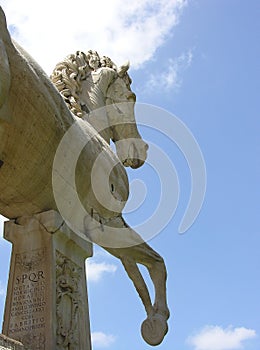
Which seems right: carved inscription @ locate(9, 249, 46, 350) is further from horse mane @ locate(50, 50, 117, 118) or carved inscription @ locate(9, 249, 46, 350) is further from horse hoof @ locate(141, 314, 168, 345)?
horse mane @ locate(50, 50, 117, 118)

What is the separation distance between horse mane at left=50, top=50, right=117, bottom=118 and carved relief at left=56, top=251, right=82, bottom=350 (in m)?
1.87

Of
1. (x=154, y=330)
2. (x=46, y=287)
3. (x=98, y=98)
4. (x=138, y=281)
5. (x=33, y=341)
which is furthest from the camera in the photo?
(x=98, y=98)

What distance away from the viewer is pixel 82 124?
5.39 metres

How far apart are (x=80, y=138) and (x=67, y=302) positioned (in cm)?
165

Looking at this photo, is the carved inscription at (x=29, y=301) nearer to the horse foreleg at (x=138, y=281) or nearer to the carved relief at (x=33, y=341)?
the carved relief at (x=33, y=341)

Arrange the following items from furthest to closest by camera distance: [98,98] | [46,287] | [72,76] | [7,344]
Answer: [98,98], [72,76], [46,287], [7,344]

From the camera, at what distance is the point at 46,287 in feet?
15.0

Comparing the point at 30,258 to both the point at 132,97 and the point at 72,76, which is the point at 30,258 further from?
the point at 132,97

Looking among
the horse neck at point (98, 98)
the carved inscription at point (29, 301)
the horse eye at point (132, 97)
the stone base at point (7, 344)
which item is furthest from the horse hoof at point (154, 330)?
the horse eye at point (132, 97)

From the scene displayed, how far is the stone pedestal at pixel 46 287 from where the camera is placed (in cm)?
443

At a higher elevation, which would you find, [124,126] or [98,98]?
[98,98]

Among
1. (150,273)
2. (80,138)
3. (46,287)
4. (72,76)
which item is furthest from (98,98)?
(46,287)

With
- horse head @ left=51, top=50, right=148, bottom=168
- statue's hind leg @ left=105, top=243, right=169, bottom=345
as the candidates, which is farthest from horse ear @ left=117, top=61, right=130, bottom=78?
statue's hind leg @ left=105, top=243, right=169, bottom=345

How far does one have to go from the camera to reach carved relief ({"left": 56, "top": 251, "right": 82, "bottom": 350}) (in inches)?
178
